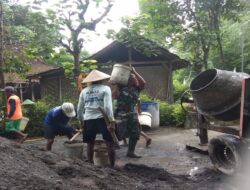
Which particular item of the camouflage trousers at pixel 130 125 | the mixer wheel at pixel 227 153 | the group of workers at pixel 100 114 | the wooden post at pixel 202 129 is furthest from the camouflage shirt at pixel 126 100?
the mixer wheel at pixel 227 153

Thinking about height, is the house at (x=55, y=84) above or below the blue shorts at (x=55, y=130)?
above

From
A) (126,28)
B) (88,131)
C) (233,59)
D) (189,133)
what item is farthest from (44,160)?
(233,59)

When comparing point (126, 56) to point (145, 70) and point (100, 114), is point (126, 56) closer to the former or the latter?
point (145, 70)

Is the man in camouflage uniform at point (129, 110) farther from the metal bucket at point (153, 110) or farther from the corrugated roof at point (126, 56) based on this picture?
the corrugated roof at point (126, 56)

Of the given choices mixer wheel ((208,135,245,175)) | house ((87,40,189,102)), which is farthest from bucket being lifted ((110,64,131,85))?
house ((87,40,189,102))

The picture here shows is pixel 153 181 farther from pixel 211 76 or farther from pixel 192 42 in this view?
pixel 192 42

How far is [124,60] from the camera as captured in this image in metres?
16.8

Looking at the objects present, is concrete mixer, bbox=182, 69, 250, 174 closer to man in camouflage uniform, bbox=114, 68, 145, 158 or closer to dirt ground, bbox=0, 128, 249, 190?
dirt ground, bbox=0, 128, 249, 190

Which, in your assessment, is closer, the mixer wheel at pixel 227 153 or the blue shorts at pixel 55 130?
the mixer wheel at pixel 227 153

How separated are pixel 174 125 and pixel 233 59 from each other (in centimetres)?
847

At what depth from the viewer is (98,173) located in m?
4.82

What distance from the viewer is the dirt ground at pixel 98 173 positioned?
390 cm

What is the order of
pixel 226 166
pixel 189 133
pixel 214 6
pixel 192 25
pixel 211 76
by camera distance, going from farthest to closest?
pixel 192 25 < pixel 214 6 < pixel 189 133 < pixel 211 76 < pixel 226 166

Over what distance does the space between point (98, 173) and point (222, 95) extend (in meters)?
2.37
